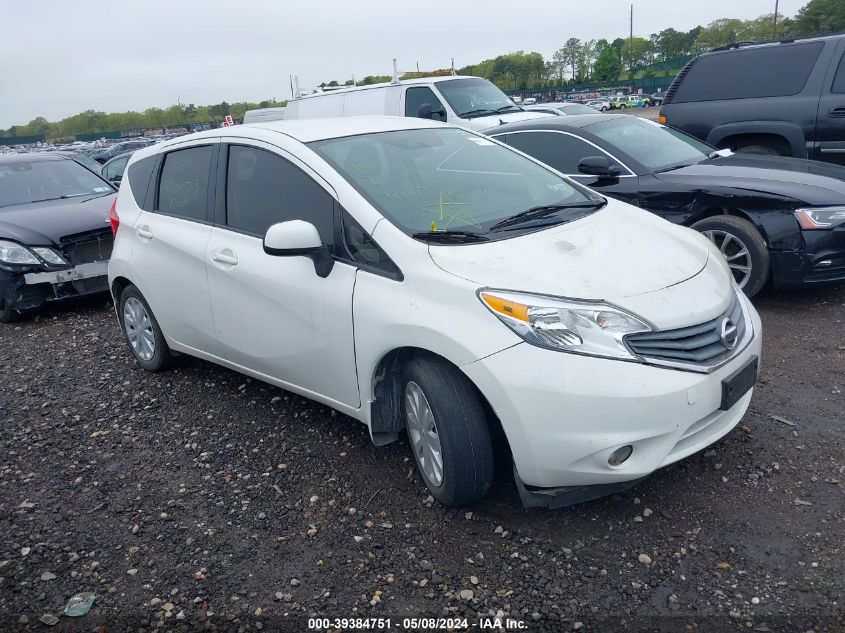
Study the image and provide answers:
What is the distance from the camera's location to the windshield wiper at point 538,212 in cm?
351

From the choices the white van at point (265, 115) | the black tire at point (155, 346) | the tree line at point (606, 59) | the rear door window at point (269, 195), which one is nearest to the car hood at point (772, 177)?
the rear door window at point (269, 195)

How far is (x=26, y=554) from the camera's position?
3.28 meters

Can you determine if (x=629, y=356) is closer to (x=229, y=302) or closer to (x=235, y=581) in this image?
(x=235, y=581)

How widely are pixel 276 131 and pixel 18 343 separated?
161 inches

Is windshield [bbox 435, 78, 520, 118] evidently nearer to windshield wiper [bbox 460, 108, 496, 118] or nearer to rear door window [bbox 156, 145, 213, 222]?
windshield wiper [bbox 460, 108, 496, 118]

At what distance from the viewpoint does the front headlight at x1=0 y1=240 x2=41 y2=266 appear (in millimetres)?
6805

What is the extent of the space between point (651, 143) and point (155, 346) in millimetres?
4649

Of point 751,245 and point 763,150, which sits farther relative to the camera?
point 763,150

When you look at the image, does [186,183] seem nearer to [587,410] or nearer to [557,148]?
[587,410]

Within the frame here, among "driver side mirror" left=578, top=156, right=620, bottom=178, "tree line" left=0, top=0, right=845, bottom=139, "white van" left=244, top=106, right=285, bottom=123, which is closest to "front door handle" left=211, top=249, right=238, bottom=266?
"driver side mirror" left=578, top=156, right=620, bottom=178

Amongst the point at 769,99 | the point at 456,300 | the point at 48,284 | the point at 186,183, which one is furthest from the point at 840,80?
the point at 48,284

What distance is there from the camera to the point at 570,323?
9.25ft

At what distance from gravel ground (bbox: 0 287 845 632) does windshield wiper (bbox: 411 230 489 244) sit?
1.17m

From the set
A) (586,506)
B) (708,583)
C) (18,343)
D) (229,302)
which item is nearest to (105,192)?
(18,343)
